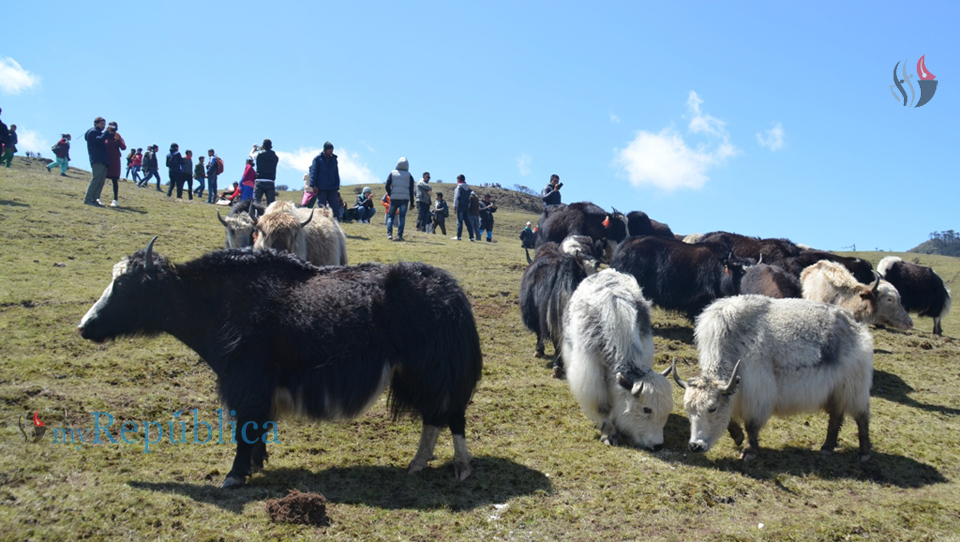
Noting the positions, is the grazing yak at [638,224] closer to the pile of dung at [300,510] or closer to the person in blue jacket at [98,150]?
the person in blue jacket at [98,150]

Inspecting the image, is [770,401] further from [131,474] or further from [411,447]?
[131,474]

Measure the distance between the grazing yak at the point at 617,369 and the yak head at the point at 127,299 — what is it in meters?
3.24

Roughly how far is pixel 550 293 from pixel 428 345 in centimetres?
299

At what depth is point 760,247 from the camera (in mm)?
10453

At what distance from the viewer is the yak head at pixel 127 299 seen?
4.15 metres

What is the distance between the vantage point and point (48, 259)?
9.44m

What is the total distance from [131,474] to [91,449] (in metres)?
0.48

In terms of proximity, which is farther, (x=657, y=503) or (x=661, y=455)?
(x=661, y=455)

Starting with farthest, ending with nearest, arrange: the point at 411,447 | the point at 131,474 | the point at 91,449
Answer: the point at 411,447
the point at 91,449
the point at 131,474

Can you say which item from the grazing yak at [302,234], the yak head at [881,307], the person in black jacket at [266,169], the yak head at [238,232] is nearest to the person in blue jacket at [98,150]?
the person in black jacket at [266,169]

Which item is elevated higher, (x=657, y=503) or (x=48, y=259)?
(x=48, y=259)

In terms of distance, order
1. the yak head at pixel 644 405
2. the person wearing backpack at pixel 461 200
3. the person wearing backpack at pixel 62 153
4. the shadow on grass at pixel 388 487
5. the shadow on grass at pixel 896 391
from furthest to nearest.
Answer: the person wearing backpack at pixel 62 153
the person wearing backpack at pixel 461 200
the shadow on grass at pixel 896 391
the yak head at pixel 644 405
the shadow on grass at pixel 388 487

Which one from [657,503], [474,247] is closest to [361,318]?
[657,503]

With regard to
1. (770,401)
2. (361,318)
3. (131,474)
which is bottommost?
(131,474)
